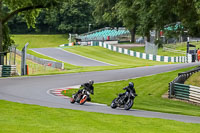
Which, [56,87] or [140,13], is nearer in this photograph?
[56,87]

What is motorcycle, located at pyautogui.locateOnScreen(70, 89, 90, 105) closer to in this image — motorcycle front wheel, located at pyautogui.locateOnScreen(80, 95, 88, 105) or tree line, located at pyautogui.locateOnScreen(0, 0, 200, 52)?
motorcycle front wheel, located at pyautogui.locateOnScreen(80, 95, 88, 105)

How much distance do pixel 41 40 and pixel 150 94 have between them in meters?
80.2

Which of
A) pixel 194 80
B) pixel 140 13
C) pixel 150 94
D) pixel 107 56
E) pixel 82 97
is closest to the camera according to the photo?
pixel 82 97

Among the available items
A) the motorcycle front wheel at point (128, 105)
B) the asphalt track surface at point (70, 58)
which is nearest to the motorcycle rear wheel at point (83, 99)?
the motorcycle front wheel at point (128, 105)

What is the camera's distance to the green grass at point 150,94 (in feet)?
66.2

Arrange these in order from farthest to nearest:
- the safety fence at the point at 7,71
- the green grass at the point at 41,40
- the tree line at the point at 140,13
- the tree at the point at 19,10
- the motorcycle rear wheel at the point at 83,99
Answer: the green grass at the point at 41,40
the tree at the point at 19,10
the safety fence at the point at 7,71
the tree line at the point at 140,13
the motorcycle rear wheel at the point at 83,99

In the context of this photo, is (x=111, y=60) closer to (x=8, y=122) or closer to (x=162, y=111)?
(x=162, y=111)

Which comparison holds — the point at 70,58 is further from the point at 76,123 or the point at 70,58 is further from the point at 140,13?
the point at 76,123

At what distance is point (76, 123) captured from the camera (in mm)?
13594

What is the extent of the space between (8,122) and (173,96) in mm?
13681

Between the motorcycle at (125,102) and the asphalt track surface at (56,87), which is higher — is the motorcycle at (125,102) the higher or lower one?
the higher one

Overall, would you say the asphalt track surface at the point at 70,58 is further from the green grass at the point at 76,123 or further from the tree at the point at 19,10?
the green grass at the point at 76,123

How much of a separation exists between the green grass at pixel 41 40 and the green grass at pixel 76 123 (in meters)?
84.7

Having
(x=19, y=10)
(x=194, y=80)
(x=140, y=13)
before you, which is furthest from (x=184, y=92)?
(x=19, y=10)
